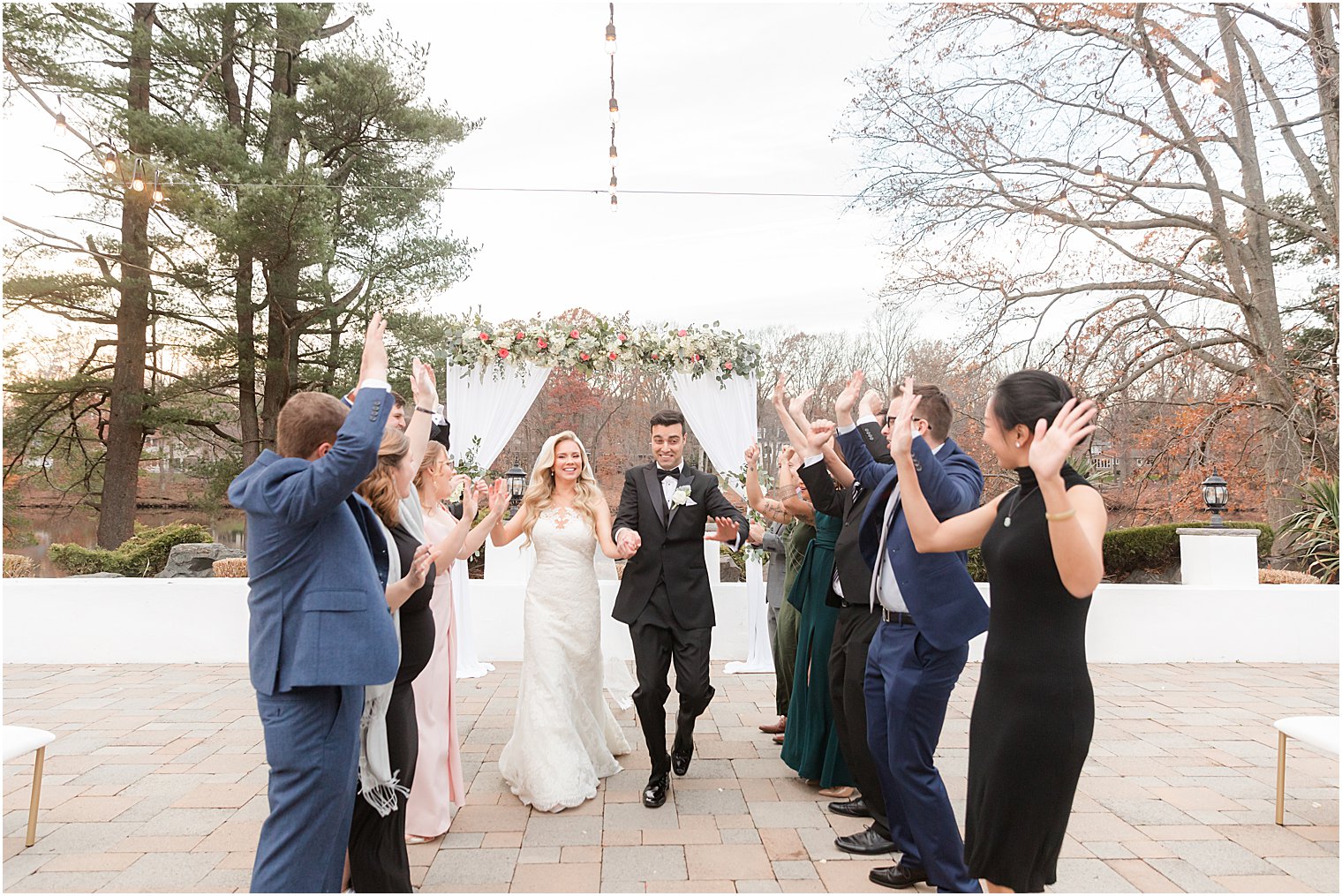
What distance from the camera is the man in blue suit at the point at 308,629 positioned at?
2.34 meters

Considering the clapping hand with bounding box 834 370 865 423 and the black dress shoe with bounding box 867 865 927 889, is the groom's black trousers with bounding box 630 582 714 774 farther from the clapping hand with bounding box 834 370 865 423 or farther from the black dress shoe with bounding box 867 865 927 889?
the clapping hand with bounding box 834 370 865 423

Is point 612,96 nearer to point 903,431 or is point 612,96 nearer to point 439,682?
point 439,682

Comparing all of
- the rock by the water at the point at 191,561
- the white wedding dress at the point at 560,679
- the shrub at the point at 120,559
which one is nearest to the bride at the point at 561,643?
the white wedding dress at the point at 560,679

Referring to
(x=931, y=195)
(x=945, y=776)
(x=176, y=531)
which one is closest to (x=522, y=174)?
(x=931, y=195)

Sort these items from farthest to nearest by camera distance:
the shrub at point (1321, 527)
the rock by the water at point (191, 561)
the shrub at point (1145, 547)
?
the shrub at point (1145, 547)
the rock by the water at point (191, 561)
the shrub at point (1321, 527)

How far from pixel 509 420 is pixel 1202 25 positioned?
12.3 meters

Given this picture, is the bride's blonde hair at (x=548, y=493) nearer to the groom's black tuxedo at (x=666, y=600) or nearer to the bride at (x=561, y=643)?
the bride at (x=561, y=643)

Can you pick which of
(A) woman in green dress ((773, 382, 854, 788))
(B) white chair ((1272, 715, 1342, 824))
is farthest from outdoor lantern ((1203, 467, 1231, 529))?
(A) woman in green dress ((773, 382, 854, 788))

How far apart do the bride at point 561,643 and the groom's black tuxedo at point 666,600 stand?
216 millimetres

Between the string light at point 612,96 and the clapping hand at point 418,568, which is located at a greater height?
the string light at point 612,96

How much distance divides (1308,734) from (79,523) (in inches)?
729

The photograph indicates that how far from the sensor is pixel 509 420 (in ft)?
28.0

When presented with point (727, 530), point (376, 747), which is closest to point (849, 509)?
point (727, 530)

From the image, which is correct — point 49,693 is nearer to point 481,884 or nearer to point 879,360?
point 481,884
